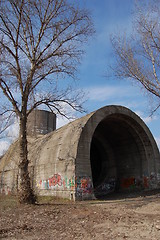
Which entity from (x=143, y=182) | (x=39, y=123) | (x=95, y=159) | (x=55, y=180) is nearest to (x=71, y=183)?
(x=55, y=180)

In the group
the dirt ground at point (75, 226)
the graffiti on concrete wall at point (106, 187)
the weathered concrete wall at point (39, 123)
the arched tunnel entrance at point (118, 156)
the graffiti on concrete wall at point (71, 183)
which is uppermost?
the weathered concrete wall at point (39, 123)

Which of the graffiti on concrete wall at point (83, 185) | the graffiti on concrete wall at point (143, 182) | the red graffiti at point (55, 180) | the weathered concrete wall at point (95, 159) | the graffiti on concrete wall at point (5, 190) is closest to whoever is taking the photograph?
the graffiti on concrete wall at point (83, 185)

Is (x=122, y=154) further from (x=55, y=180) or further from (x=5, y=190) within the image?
(x=5, y=190)

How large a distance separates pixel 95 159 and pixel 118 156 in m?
2.03

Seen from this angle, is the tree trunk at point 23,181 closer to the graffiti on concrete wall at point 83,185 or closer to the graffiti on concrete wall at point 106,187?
the graffiti on concrete wall at point 83,185

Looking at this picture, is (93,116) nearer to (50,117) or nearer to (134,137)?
(134,137)

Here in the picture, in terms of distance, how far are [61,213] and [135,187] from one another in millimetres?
10406

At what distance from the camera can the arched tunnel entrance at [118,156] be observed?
17781mm

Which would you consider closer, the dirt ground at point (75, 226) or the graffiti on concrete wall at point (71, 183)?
the dirt ground at point (75, 226)

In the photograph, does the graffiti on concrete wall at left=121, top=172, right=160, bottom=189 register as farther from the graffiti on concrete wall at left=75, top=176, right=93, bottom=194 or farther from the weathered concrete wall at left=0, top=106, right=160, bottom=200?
the graffiti on concrete wall at left=75, top=176, right=93, bottom=194

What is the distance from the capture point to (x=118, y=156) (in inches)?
781

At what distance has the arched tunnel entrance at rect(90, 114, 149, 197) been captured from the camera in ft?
58.3

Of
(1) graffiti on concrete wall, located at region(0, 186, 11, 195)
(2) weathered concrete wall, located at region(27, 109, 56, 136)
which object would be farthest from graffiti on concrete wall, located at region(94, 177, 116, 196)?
(2) weathered concrete wall, located at region(27, 109, 56, 136)

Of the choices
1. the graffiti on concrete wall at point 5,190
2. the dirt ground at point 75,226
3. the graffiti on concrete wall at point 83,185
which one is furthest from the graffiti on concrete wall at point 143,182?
the graffiti on concrete wall at point 5,190
